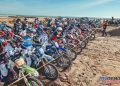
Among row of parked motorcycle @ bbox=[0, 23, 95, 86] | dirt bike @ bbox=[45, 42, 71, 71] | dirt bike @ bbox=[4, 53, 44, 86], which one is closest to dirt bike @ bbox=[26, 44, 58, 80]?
row of parked motorcycle @ bbox=[0, 23, 95, 86]

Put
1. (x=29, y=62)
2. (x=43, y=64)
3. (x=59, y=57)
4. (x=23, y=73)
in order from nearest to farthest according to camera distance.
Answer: (x=23, y=73), (x=29, y=62), (x=43, y=64), (x=59, y=57)

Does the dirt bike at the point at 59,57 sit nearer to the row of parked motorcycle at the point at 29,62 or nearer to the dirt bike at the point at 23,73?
the row of parked motorcycle at the point at 29,62

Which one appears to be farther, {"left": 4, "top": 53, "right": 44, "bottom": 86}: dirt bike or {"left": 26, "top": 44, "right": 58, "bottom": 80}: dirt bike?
{"left": 26, "top": 44, "right": 58, "bottom": 80}: dirt bike

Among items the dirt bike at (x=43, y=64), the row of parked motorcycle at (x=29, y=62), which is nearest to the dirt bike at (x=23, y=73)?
the row of parked motorcycle at (x=29, y=62)

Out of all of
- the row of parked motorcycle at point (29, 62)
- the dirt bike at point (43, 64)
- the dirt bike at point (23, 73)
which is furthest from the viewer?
the dirt bike at point (43, 64)

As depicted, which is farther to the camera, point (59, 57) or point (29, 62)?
point (59, 57)

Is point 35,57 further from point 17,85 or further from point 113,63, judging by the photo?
point 113,63

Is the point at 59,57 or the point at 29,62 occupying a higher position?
the point at 29,62

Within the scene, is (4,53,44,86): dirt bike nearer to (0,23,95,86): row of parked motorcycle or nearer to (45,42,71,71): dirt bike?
(0,23,95,86): row of parked motorcycle

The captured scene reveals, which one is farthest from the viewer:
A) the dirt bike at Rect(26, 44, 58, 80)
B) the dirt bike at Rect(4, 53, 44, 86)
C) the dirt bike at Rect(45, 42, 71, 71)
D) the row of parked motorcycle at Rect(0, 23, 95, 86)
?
the dirt bike at Rect(45, 42, 71, 71)

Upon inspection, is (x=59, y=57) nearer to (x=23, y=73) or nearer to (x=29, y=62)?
(x=29, y=62)

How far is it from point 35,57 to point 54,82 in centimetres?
104

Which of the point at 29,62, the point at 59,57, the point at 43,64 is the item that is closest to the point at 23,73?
the point at 29,62

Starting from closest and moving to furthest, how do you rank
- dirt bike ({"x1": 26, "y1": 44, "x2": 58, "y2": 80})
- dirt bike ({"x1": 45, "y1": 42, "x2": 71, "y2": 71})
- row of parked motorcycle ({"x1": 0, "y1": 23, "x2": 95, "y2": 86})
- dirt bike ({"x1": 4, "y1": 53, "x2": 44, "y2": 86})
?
dirt bike ({"x1": 4, "y1": 53, "x2": 44, "y2": 86})
row of parked motorcycle ({"x1": 0, "y1": 23, "x2": 95, "y2": 86})
dirt bike ({"x1": 26, "y1": 44, "x2": 58, "y2": 80})
dirt bike ({"x1": 45, "y1": 42, "x2": 71, "y2": 71})
